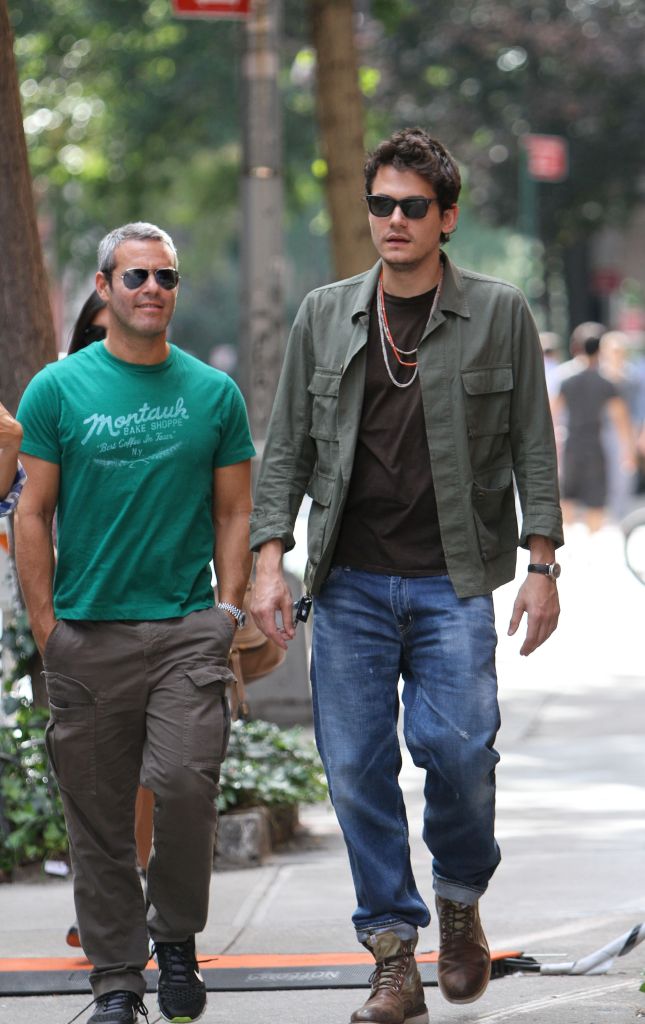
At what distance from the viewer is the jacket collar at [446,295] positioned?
15.2 ft

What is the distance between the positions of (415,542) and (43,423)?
0.90 m

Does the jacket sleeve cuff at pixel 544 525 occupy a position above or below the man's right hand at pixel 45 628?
above

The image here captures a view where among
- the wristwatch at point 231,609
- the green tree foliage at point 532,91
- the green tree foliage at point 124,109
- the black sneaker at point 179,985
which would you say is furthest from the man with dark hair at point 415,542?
the green tree foliage at point 532,91

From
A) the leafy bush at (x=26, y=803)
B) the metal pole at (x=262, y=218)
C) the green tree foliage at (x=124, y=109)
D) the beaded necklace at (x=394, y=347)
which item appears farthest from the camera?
the green tree foliage at (x=124, y=109)

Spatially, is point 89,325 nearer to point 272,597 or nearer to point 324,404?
point 324,404

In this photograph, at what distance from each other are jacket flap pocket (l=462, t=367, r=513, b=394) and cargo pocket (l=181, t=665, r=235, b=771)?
2.87 feet

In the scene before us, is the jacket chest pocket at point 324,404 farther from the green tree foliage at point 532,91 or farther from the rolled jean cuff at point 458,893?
the green tree foliage at point 532,91

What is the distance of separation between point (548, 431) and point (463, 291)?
0.38m

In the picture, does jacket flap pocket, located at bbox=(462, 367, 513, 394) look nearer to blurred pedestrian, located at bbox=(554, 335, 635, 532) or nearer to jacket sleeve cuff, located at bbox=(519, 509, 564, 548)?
jacket sleeve cuff, located at bbox=(519, 509, 564, 548)

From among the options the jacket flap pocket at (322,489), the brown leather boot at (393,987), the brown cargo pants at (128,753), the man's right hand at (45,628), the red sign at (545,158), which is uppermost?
the red sign at (545,158)

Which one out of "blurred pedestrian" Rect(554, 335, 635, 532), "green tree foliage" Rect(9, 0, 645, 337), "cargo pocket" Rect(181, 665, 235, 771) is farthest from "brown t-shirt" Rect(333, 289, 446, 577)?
"green tree foliage" Rect(9, 0, 645, 337)

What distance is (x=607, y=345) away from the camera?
19.7m

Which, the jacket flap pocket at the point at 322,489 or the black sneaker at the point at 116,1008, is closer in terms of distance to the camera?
the black sneaker at the point at 116,1008

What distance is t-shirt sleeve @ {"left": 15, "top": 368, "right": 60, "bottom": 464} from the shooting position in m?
4.58
